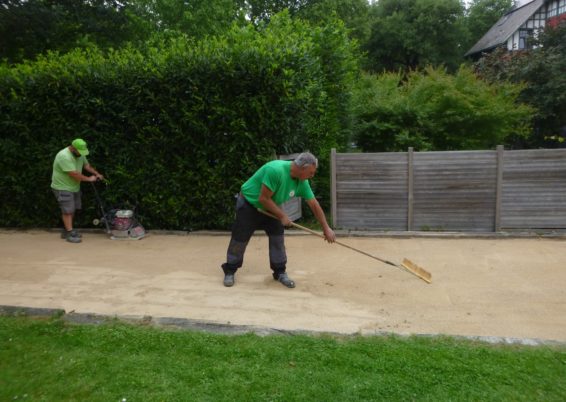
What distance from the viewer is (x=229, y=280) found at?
5520 millimetres

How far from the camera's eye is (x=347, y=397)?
10.2 ft

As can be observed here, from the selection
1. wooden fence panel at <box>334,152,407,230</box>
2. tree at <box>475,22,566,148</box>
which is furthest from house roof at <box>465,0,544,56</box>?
wooden fence panel at <box>334,152,407,230</box>

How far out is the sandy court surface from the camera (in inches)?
177

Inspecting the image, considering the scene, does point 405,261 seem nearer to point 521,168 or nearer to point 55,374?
point 521,168

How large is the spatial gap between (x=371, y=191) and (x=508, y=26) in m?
32.3

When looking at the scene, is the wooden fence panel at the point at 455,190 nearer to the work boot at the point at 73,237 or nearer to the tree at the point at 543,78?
the work boot at the point at 73,237

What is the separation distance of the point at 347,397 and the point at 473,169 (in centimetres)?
591

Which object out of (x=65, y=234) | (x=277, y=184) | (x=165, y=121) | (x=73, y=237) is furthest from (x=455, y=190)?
(x=65, y=234)

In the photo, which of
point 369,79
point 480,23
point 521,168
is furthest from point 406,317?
point 480,23

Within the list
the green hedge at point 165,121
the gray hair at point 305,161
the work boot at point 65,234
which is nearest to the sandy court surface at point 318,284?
the work boot at point 65,234

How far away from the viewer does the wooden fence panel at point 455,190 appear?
795 cm

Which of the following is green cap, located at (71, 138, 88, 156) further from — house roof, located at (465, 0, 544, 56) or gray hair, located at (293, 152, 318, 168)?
house roof, located at (465, 0, 544, 56)

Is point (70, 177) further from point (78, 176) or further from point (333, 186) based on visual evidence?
point (333, 186)

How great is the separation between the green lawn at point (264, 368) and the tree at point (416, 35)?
34255 mm
